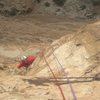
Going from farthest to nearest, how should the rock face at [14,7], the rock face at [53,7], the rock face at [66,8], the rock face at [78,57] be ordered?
the rock face at [66,8] < the rock face at [53,7] < the rock face at [14,7] < the rock face at [78,57]

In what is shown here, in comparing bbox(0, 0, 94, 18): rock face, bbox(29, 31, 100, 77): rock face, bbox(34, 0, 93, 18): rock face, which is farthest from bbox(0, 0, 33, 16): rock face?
bbox(29, 31, 100, 77): rock face

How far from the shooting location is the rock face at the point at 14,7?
19.8 meters

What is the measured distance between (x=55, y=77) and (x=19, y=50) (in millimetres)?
6811

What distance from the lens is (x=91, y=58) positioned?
22.1 feet

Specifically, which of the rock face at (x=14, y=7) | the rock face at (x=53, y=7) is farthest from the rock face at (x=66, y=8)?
Answer: the rock face at (x=14, y=7)

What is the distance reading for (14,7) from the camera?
2008 cm

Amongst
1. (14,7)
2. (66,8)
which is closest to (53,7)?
(66,8)

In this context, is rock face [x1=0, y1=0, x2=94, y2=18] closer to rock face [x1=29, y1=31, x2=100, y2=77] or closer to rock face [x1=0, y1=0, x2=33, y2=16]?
rock face [x1=0, y1=0, x2=33, y2=16]

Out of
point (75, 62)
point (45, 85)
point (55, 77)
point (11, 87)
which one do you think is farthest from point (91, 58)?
point (11, 87)

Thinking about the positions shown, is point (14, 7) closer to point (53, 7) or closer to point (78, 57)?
point (53, 7)

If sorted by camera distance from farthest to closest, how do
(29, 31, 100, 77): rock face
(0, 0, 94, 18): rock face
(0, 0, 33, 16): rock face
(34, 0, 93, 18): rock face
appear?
(34, 0, 93, 18): rock face
(0, 0, 94, 18): rock face
(0, 0, 33, 16): rock face
(29, 31, 100, 77): rock face

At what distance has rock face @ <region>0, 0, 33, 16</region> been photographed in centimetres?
1984

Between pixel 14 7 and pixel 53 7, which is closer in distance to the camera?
pixel 14 7

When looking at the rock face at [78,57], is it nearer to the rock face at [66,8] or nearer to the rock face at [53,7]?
the rock face at [53,7]
